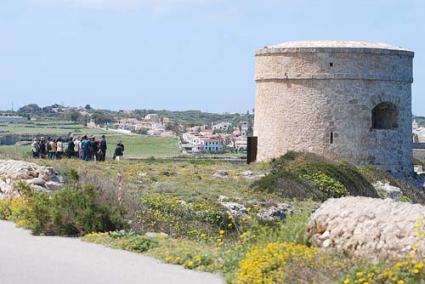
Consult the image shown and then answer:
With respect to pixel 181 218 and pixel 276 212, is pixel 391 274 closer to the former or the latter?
pixel 181 218

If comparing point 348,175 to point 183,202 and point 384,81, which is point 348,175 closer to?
point 384,81

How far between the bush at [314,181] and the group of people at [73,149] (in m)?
6.33

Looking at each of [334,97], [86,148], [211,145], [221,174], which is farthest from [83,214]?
[211,145]

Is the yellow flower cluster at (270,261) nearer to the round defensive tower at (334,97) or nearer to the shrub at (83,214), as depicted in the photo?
the shrub at (83,214)

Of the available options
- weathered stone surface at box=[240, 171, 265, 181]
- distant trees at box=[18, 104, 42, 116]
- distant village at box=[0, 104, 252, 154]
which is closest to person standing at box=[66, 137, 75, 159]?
weathered stone surface at box=[240, 171, 265, 181]

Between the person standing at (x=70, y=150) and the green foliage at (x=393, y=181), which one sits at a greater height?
the person standing at (x=70, y=150)

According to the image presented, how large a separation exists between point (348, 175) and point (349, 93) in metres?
4.84

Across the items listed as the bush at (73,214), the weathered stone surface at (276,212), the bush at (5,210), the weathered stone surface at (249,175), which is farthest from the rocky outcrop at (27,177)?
the weathered stone surface at (249,175)

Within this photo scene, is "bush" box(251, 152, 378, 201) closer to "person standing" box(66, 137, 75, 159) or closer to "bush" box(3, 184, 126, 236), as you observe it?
"person standing" box(66, 137, 75, 159)

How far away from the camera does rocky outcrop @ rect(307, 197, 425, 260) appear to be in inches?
336

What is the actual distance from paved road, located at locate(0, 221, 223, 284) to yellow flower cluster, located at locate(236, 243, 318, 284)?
1.65 ft

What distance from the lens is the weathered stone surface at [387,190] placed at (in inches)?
1027

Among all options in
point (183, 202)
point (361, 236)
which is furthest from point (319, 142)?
point (361, 236)

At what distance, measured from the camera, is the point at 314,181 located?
80.7 ft
